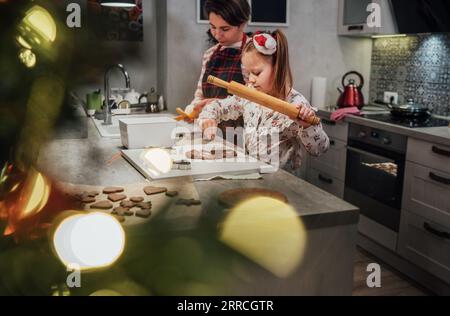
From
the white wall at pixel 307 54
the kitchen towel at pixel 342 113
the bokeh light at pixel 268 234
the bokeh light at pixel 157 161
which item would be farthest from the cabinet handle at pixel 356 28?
the bokeh light at pixel 268 234

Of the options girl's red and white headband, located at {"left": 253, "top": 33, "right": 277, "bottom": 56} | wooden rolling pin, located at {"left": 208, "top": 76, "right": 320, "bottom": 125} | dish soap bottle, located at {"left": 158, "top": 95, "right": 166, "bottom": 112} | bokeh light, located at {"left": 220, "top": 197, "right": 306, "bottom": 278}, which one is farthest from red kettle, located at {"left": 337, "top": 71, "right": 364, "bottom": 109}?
bokeh light, located at {"left": 220, "top": 197, "right": 306, "bottom": 278}

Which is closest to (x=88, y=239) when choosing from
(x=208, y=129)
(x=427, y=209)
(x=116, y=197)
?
(x=116, y=197)

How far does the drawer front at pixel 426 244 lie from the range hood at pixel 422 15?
132 cm

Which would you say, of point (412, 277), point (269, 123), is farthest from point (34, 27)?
point (412, 277)

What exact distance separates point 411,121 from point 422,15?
821mm

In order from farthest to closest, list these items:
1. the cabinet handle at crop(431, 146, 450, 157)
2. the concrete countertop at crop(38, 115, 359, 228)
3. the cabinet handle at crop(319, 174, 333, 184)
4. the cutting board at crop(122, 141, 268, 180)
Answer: the cabinet handle at crop(319, 174, 333, 184)
the cabinet handle at crop(431, 146, 450, 157)
the cutting board at crop(122, 141, 268, 180)
the concrete countertop at crop(38, 115, 359, 228)

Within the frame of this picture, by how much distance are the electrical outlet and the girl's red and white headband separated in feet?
6.50

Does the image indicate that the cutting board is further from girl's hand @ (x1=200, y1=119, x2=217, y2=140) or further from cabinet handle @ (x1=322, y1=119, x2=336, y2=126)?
cabinet handle @ (x1=322, y1=119, x2=336, y2=126)

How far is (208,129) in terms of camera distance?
2.10 metres

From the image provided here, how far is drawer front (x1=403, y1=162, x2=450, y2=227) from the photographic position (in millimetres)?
2529

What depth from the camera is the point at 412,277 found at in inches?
110

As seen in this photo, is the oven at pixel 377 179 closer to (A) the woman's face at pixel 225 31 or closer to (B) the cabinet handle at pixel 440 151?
(B) the cabinet handle at pixel 440 151

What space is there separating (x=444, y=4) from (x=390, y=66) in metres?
0.88

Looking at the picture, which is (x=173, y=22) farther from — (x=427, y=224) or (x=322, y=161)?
(x=322, y=161)
